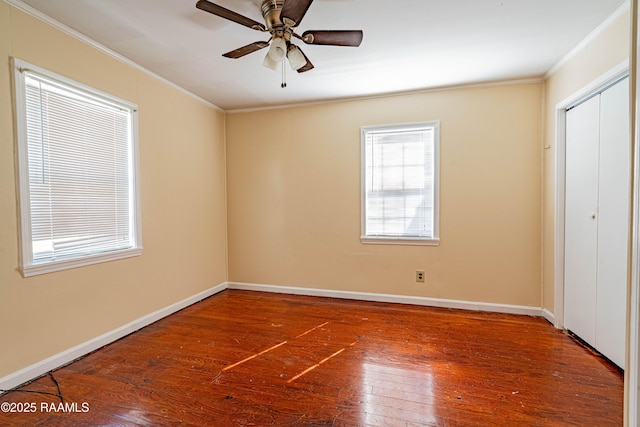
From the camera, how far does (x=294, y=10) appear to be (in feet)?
5.37

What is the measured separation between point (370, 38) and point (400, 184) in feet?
5.47

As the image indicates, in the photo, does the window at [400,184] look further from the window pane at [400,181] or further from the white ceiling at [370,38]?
the white ceiling at [370,38]

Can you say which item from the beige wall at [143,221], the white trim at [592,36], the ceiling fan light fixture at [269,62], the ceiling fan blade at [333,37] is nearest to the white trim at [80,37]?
the beige wall at [143,221]

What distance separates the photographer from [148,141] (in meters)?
2.87

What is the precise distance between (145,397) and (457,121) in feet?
12.2

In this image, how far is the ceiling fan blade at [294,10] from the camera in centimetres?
157

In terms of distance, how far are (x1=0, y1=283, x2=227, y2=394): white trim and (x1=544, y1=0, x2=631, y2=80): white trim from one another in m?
4.52

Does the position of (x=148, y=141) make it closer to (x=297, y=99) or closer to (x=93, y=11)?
(x=93, y=11)

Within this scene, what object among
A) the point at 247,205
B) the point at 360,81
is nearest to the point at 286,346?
the point at 247,205

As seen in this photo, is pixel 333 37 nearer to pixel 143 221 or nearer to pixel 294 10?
pixel 294 10

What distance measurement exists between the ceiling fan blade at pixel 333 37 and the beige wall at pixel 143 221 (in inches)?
72.6

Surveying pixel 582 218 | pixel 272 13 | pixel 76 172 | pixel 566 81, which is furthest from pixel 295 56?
pixel 582 218

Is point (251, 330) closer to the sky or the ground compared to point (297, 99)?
closer to the ground

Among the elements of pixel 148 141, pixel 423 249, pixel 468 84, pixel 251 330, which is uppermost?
pixel 468 84
